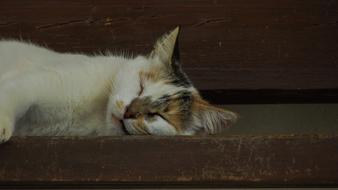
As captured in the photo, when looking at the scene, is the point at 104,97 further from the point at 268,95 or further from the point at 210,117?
the point at 268,95

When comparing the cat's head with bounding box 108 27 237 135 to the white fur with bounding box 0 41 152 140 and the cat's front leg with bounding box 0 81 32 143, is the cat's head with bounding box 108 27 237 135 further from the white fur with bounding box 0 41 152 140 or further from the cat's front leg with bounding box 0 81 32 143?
the cat's front leg with bounding box 0 81 32 143

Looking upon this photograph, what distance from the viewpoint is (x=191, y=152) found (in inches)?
37.9

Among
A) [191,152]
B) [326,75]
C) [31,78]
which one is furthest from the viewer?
[326,75]

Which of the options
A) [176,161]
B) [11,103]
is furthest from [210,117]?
[11,103]

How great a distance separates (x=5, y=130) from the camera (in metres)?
0.97

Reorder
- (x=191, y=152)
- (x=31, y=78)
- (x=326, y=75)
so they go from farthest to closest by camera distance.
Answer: (x=326, y=75) → (x=31, y=78) → (x=191, y=152)

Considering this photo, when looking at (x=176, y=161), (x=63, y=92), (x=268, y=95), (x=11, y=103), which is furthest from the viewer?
(x=268, y=95)

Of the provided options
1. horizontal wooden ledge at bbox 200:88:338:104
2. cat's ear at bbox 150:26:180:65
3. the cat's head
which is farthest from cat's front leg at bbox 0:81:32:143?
horizontal wooden ledge at bbox 200:88:338:104

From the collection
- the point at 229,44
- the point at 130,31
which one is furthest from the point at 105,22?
the point at 229,44

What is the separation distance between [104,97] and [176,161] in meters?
0.36

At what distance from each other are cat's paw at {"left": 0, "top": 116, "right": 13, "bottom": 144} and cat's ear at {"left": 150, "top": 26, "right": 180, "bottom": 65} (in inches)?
18.2

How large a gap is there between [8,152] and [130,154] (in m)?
0.22

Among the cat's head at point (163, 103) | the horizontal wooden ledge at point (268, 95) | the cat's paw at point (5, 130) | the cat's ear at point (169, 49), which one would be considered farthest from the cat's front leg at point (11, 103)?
the horizontal wooden ledge at point (268, 95)

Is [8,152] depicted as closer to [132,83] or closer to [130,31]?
[132,83]
